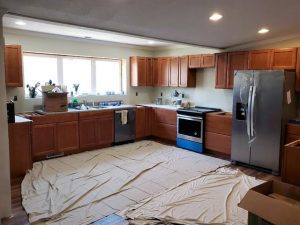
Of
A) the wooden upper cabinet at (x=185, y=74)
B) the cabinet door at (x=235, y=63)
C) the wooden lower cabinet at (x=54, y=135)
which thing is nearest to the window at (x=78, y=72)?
the wooden lower cabinet at (x=54, y=135)

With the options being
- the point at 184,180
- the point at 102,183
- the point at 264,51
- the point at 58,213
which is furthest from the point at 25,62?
the point at 264,51

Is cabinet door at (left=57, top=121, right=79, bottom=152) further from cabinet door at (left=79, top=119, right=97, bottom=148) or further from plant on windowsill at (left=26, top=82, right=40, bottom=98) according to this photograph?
plant on windowsill at (left=26, top=82, right=40, bottom=98)

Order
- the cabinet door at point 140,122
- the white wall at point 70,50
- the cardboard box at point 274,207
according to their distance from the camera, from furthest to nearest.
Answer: the cabinet door at point 140,122 → the white wall at point 70,50 → the cardboard box at point 274,207

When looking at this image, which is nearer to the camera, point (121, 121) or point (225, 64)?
point (225, 64)

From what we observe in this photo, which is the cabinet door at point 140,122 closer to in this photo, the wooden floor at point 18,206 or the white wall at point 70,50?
the white wall at point 70,50

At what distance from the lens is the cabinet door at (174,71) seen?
6.13 meters

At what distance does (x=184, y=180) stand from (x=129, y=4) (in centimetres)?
254

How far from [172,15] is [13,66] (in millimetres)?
2938

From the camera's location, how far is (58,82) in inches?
218

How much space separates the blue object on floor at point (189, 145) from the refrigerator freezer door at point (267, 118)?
120cm

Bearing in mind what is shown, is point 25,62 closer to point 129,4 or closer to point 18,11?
point 18,11

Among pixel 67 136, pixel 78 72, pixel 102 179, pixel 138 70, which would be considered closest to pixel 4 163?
pixel 102 179

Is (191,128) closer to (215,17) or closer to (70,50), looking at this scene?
(215,17)

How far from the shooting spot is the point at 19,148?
390 cm
